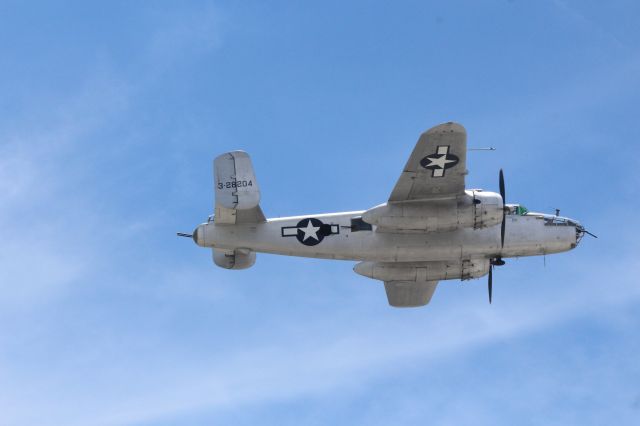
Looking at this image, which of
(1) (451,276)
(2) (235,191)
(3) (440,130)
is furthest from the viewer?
(1) (451,276)

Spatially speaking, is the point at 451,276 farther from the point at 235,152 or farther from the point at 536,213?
the point at 235,152

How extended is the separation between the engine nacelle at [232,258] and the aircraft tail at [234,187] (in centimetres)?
259

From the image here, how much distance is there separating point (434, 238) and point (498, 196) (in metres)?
3.14

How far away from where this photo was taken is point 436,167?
4356 centimetres

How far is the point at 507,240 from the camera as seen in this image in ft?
155

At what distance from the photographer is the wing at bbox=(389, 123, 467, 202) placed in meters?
42.7

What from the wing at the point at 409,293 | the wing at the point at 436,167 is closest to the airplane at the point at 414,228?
the wing at the point at 436,167

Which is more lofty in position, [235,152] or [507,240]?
[235,152]

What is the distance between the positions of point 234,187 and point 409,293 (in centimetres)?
1009

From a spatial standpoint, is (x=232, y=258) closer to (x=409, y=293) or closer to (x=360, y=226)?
(x=360, y=226)

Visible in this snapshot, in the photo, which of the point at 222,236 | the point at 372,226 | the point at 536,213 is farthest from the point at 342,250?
the point at 536,213

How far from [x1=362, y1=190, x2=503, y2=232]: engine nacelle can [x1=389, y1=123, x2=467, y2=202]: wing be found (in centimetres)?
36

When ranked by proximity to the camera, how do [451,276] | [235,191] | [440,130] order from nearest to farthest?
[440,130] → [235,191] → [451,276]

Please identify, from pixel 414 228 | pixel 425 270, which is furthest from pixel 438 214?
pixel 425 270
